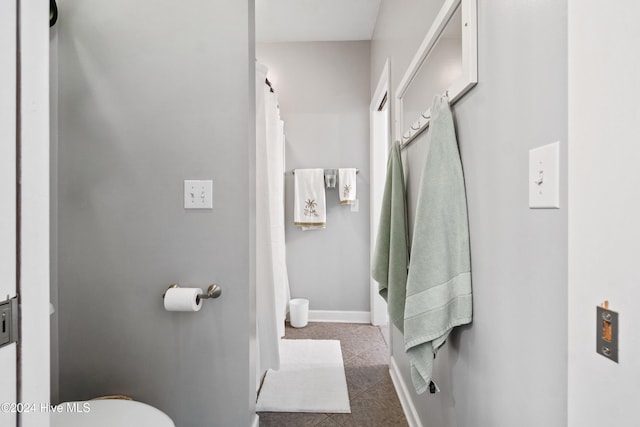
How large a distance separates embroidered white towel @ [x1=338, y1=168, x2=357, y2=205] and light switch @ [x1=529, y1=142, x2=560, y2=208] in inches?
89.7

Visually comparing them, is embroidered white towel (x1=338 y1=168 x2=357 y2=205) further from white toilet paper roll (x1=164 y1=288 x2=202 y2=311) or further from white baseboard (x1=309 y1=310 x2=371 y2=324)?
white toilet paper roll (x1=164 y1=288 x2=202 y2=311)

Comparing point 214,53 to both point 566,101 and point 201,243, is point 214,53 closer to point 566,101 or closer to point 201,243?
point 201,243

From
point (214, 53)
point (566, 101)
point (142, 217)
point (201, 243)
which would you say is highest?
point (214, 53)

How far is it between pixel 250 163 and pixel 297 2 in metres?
1.88

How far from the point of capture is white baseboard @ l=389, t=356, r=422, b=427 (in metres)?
1.51

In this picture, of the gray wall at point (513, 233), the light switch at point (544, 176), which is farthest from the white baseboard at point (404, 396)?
the light switch at point (544, 176)

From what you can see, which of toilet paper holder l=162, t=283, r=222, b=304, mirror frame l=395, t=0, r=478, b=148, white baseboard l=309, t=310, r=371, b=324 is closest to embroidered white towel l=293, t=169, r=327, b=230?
white baseboard l=309, t=310, r=371, b=324

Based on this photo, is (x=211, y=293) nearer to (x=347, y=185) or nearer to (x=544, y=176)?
(x=544, y=176)

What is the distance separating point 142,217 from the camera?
1282 millimetres

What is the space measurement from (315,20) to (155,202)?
2265 millimetres

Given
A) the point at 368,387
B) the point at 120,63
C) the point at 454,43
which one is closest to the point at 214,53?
the point at 120,63
